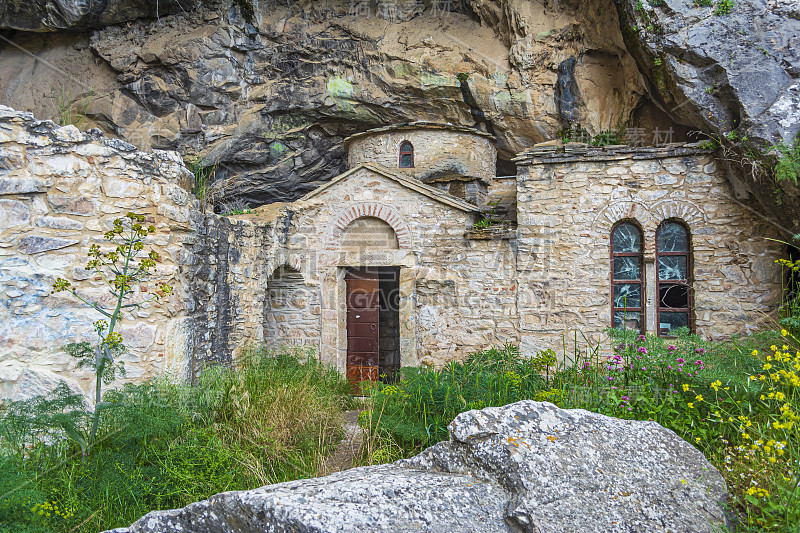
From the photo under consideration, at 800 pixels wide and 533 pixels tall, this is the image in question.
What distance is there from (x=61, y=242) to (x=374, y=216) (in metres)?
5.85

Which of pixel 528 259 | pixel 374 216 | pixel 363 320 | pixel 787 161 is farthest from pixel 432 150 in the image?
pixel 787 161

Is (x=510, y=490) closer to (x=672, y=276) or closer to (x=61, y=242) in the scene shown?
(x=61, y=242)

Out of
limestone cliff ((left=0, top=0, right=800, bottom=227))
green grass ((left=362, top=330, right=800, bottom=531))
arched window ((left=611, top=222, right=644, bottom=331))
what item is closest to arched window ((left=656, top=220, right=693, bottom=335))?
arched window ((left=611, top=222, right=644, bottom=331))

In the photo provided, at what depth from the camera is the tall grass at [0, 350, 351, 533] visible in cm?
342

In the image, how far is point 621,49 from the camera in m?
10.3

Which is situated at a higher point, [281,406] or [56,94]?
[56,94]

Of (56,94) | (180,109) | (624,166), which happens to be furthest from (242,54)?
(624,166)

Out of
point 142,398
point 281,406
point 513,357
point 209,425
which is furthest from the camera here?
point 513,357

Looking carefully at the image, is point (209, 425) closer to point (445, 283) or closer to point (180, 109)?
point (445, 283)

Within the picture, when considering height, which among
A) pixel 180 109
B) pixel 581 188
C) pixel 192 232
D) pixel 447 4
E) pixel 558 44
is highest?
pixel 447 4

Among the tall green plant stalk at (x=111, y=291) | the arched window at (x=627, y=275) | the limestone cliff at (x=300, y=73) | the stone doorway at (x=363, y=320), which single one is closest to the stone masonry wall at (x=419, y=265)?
the stone doorway at (x=363, y=320)

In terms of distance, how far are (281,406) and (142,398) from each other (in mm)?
1293

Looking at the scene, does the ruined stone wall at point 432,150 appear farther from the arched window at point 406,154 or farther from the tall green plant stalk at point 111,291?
the tall green plant stalk at point 111,291

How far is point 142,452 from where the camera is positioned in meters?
3.96
